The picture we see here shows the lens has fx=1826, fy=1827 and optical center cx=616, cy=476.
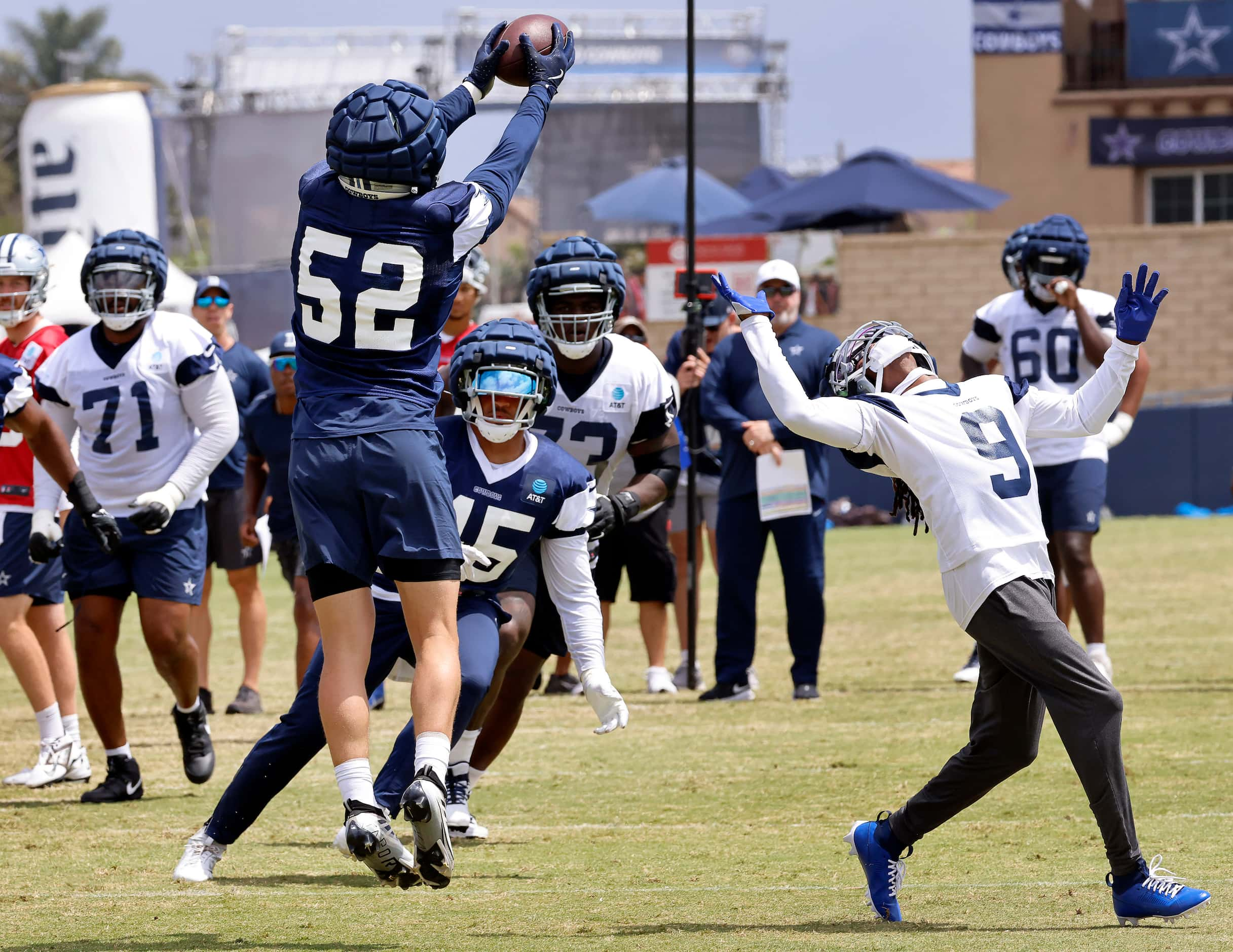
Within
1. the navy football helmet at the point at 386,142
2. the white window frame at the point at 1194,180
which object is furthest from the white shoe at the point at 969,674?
the white window frame at the point at 1194,180

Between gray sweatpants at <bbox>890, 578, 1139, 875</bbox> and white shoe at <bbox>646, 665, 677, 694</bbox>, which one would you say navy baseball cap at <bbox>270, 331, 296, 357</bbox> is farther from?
gray sweatpants at <bbox>890, 578, 1139, 875</bbox>

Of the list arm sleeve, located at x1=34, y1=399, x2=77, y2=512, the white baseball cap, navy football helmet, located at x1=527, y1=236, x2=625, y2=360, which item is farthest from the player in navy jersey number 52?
the white baseball cap

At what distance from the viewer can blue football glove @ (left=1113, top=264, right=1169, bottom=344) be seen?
516 centimetres

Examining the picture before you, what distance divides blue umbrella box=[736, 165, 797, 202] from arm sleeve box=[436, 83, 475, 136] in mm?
25451

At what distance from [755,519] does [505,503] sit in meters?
3.94

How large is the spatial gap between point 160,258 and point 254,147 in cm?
3744

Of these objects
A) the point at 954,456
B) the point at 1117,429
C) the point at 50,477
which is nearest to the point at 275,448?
the point at 50,477

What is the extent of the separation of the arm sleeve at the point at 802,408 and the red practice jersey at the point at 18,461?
3.74 metres

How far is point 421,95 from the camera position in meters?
4.87

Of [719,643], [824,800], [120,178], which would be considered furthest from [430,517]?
[120,178]

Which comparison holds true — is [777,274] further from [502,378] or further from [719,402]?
[502,378]

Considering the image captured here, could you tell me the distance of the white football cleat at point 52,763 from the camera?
7.52 meters

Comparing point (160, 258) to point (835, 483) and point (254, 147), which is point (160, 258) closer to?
point (835, 483)

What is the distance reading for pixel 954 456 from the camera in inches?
195
